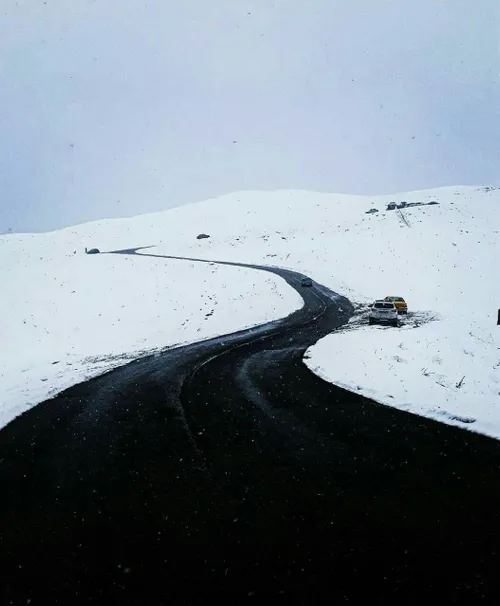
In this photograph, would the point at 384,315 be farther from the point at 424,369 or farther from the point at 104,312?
the point at 104,312

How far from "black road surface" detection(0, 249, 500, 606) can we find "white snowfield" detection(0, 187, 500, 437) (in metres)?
2.08

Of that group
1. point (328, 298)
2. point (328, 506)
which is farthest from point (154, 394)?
point (328, 298)

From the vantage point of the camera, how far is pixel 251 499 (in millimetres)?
5609

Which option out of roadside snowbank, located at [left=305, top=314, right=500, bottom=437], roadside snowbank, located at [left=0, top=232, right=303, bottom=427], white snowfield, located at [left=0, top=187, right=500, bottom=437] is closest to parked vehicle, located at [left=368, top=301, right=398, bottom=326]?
white snowfield, located at [left=0, top=187, right=500, bottom=437]

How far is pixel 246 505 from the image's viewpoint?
17.9 ft

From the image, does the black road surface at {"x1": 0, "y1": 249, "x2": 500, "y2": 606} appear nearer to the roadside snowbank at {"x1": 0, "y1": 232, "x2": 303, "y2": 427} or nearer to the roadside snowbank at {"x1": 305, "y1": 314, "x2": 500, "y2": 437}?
the roadside snowbank at {"x1": 305, "y1": 314, "x2": 500, "y2": 437}

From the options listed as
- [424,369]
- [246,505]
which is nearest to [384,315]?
[424,369]

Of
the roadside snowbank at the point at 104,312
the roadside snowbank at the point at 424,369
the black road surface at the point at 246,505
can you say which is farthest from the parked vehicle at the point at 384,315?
the black road surface at the point at 246,505

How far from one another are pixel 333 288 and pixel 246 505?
126 ft

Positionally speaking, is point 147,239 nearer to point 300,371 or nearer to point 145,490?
point 300,371

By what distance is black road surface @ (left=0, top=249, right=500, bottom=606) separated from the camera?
4066 millimetres

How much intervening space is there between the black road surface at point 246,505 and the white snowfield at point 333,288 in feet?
6.82

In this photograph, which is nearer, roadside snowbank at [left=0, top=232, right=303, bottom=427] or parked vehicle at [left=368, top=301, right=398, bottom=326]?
roadside snowbank at [left=0, top=232, right=303, bottom=427]

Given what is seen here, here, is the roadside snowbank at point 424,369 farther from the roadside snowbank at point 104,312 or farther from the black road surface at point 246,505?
the roadside snowbank at point 104,312
